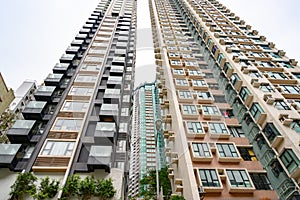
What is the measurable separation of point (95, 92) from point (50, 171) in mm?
7933

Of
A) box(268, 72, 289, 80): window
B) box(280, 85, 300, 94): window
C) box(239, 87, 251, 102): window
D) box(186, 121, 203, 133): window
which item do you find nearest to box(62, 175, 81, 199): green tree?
box(186, 121, 203, 133): window

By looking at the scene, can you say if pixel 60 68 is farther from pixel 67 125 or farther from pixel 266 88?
pixel 266 88

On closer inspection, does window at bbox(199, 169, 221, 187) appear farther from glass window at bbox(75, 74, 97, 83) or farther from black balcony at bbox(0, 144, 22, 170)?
glass window at bbox(75, 74, 97, 83)

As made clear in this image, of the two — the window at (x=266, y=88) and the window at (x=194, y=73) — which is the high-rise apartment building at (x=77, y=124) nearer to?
the window at (x=194, y=73)

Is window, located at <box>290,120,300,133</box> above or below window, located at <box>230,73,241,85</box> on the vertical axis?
below

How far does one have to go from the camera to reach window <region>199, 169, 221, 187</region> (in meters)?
12.1

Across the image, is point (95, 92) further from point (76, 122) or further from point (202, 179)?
point (202, 179)

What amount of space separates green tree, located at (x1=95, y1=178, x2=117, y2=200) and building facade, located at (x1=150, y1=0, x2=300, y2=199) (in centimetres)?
421

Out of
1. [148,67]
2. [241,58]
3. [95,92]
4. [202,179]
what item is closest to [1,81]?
[95,92]

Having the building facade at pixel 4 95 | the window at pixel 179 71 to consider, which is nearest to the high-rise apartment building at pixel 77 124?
the building facade at pixel 4 95

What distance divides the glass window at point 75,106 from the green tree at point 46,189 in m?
6.37

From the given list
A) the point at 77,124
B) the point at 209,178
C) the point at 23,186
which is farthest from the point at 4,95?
the point at 209,178

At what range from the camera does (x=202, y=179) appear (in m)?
12.4

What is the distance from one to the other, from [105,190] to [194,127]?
757 cm
